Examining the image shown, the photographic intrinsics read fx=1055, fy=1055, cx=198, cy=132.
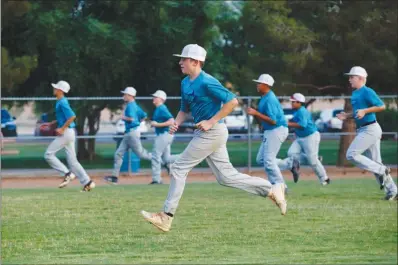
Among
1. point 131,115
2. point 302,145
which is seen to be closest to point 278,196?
point 302,145

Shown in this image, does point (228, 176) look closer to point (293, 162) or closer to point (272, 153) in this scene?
point (272, 153)

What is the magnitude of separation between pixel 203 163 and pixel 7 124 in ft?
18.4

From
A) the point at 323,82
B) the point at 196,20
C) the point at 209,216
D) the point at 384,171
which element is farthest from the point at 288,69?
the point at 209,216

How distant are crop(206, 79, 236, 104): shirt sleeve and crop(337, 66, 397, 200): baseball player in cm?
582

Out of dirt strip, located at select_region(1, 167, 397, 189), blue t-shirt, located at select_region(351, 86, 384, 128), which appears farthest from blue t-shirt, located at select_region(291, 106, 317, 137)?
dirt strip, located at select_region(1, 167, 397, 189)

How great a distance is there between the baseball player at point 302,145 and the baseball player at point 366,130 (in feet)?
11.3

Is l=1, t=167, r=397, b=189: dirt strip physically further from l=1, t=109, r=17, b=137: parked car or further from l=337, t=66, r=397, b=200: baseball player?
l=337, t=66, r=397, b=200: baseball player

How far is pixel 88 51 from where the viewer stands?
3219cm

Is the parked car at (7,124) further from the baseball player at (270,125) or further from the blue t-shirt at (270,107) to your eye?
the blue t-shirt at (270,107)

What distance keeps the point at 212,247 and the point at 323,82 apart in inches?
865

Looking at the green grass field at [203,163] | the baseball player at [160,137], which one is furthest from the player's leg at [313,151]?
the green grass field at [203,163]

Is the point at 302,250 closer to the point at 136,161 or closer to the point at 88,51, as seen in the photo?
the point at 136,161

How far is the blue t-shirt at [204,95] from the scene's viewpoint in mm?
11250

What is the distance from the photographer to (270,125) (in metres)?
18.1
